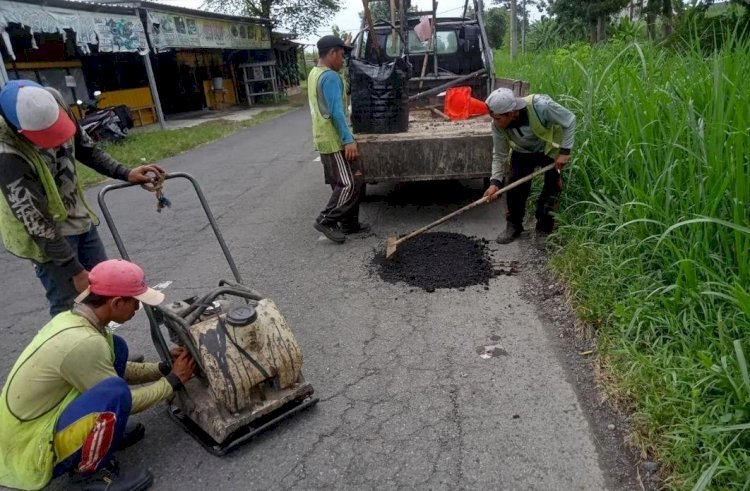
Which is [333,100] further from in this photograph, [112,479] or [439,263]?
[112,479]

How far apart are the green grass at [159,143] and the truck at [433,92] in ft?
16.1

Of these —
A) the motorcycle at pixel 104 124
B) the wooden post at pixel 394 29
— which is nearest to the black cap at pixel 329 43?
the wooden post at pixel 394 29

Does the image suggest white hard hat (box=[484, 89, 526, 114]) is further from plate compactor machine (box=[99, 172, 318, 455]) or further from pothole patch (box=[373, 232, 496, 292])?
plate compactor machine (box=[99, 172, 318, 455])

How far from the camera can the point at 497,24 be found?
41719 mm

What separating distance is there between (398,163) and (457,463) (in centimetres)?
321

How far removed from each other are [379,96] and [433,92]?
1.79 meters

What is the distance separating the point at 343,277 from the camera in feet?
13.7

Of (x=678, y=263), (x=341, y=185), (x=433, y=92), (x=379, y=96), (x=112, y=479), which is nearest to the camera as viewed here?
(x=112, y=479)

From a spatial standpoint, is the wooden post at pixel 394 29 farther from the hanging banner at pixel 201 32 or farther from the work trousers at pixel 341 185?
the hanging banner at pixel 201 32

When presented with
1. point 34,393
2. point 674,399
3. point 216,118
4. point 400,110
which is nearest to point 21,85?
point 34,393

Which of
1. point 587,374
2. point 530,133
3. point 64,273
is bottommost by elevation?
point 587,374

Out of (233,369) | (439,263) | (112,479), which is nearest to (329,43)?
(439,263)

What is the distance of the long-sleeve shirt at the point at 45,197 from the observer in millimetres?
2277

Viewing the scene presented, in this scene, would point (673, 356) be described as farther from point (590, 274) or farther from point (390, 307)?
point (390, 307)
